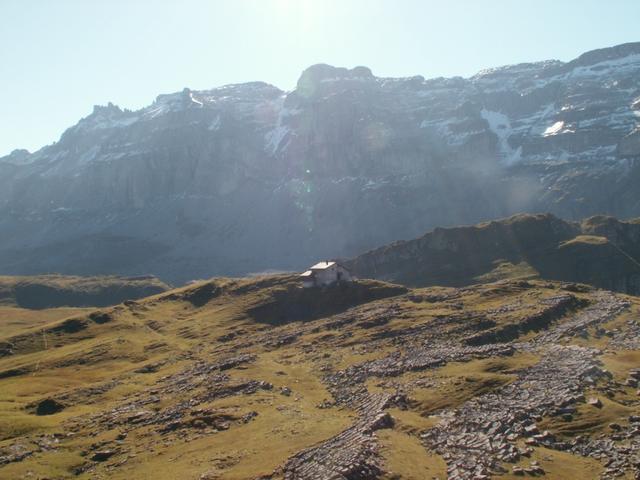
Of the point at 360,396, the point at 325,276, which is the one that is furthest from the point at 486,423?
the point at 325,276

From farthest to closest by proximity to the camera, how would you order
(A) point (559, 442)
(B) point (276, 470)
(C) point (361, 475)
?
(A) point (559, 442), (B) point (276, 470), (C) point (361, 475)

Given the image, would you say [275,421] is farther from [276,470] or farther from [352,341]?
[352,341]

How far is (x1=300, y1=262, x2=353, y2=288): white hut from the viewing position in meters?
143

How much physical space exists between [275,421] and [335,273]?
92.9m

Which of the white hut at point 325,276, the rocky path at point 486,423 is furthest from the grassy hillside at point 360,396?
the white hut at point 325,276

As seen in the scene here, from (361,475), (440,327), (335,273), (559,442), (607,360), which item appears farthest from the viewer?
(335,273)

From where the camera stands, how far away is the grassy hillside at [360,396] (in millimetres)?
39969

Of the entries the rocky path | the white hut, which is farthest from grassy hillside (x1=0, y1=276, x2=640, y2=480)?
the white hut

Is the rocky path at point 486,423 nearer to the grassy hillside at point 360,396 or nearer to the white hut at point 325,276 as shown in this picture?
the grassy hillside at point 360,396

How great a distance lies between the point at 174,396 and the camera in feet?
228

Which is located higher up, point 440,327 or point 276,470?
point 276,470

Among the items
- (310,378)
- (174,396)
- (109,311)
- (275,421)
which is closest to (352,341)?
(310,378)

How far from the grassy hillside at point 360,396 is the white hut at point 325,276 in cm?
2169

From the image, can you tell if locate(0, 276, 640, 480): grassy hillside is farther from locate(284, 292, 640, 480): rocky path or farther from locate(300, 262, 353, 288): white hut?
locate(300, 262, 353, 288): white hut
